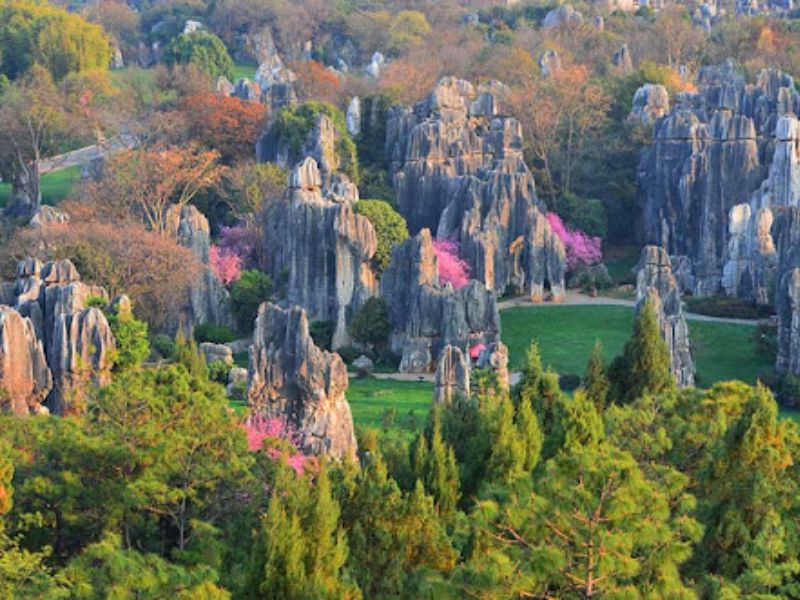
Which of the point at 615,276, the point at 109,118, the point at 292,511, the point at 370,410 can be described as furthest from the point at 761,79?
the point at 292,511

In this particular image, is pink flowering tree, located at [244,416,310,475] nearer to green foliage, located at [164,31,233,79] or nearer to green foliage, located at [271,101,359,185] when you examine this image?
green foliage, located at [271,101,359,185]

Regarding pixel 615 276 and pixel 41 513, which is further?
pixel 615 276

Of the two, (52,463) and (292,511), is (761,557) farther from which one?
(52,463)

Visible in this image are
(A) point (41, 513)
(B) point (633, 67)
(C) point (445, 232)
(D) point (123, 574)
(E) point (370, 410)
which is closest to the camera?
(D) point (123, 574)

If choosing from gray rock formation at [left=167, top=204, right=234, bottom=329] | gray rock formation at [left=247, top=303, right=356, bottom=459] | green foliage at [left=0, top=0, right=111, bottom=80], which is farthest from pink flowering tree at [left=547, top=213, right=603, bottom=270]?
green foliage at [left=0, top=0, right=111, bottom=80]

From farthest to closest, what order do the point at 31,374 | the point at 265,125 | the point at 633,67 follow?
1. the point at 633,67
2. the point at 265,125
3. the point at 31,374

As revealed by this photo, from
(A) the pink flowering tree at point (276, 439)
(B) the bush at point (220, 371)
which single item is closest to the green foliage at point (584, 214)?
(B) the bush at point (220, 371)

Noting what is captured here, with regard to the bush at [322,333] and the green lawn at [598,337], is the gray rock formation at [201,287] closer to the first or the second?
the bush at [322,333]
